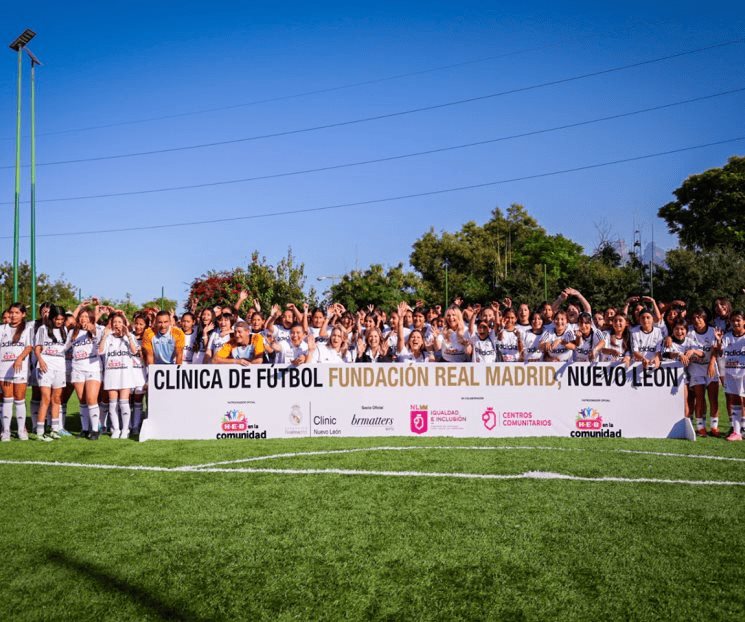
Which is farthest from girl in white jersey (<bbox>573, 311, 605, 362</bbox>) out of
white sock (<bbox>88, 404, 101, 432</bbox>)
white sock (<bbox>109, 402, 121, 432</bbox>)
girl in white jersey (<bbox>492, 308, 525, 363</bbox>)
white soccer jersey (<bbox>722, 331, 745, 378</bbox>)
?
white sock (<bbox>88, 404, 101, 432</bbox>)

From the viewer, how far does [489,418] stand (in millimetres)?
9547

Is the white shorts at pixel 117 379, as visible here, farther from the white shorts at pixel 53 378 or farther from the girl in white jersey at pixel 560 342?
the girl in white jersey at pixel 560 342

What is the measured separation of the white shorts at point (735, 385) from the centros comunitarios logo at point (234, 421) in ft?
23.7

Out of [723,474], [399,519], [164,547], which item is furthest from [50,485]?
[723,474]

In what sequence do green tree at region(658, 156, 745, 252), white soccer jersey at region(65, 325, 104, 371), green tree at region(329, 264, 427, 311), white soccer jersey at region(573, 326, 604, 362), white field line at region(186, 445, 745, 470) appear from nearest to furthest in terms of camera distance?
white field line at region(186, 445, 745, 470) < white soccer jersey at region(65, 325, 104, 371) < white soccer jersey at region(573, 326, 604, 362) < green tree at region(329, 264, 427, 311) < green tree at region(658, 156, 745, 252)

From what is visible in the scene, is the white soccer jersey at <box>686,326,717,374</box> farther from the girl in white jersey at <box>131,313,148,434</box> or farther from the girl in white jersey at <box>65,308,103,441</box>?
the girl in white jersey at <box>65,308,103,441</box>

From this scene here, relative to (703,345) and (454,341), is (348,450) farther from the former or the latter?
(703,345)

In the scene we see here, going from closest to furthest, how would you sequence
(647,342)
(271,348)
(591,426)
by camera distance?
(591,426)
(647,342)
(271,348)

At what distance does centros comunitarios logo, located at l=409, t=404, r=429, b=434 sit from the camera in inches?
377

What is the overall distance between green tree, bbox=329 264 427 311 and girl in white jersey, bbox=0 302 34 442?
2417cm

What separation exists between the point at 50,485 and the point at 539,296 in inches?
1108

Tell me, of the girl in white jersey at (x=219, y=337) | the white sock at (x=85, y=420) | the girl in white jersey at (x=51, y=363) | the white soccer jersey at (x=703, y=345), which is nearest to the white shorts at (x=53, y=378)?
the girl in white jersey at (x=51, y=363)

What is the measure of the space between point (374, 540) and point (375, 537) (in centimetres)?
6

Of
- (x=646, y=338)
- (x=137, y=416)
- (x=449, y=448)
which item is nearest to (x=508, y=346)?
(x=646, y=338)
